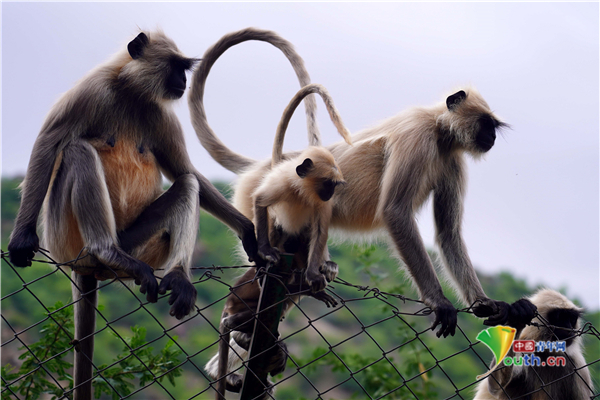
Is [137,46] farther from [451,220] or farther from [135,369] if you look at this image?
[451,220]

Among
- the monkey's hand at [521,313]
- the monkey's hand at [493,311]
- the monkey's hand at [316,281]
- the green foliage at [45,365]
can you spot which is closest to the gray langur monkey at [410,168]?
the monkey's hand at [493,311]

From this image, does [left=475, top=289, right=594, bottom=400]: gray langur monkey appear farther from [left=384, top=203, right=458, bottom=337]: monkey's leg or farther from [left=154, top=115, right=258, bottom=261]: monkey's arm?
[left=154, top=115, right=258, bottom=261]: monkey's arm

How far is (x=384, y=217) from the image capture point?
10.6 feet

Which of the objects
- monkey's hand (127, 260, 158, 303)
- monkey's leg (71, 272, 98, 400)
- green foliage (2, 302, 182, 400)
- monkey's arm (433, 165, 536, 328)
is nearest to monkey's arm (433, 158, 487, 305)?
monkey's arm (433, 165, 536, 328)

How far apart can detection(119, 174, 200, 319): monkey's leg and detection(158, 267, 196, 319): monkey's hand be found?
0.01 meters

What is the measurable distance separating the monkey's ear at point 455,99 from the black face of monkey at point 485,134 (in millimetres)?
175

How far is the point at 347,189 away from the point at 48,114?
1.76 meters

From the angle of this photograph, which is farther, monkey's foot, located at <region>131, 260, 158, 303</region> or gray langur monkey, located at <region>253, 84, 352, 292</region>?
gray langur monkey, located at <region>253, 84, 352, 292</region>

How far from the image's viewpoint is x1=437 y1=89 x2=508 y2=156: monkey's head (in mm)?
3451

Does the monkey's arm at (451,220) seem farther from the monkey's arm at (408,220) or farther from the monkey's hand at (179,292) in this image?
the monkey's hand at (179,292)

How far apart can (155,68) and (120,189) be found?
2.31 ft

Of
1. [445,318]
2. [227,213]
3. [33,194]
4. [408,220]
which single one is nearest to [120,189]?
[33,194]

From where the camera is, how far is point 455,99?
11.6ft

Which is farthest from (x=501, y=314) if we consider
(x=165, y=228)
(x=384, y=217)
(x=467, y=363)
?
(x=467, y=363)
